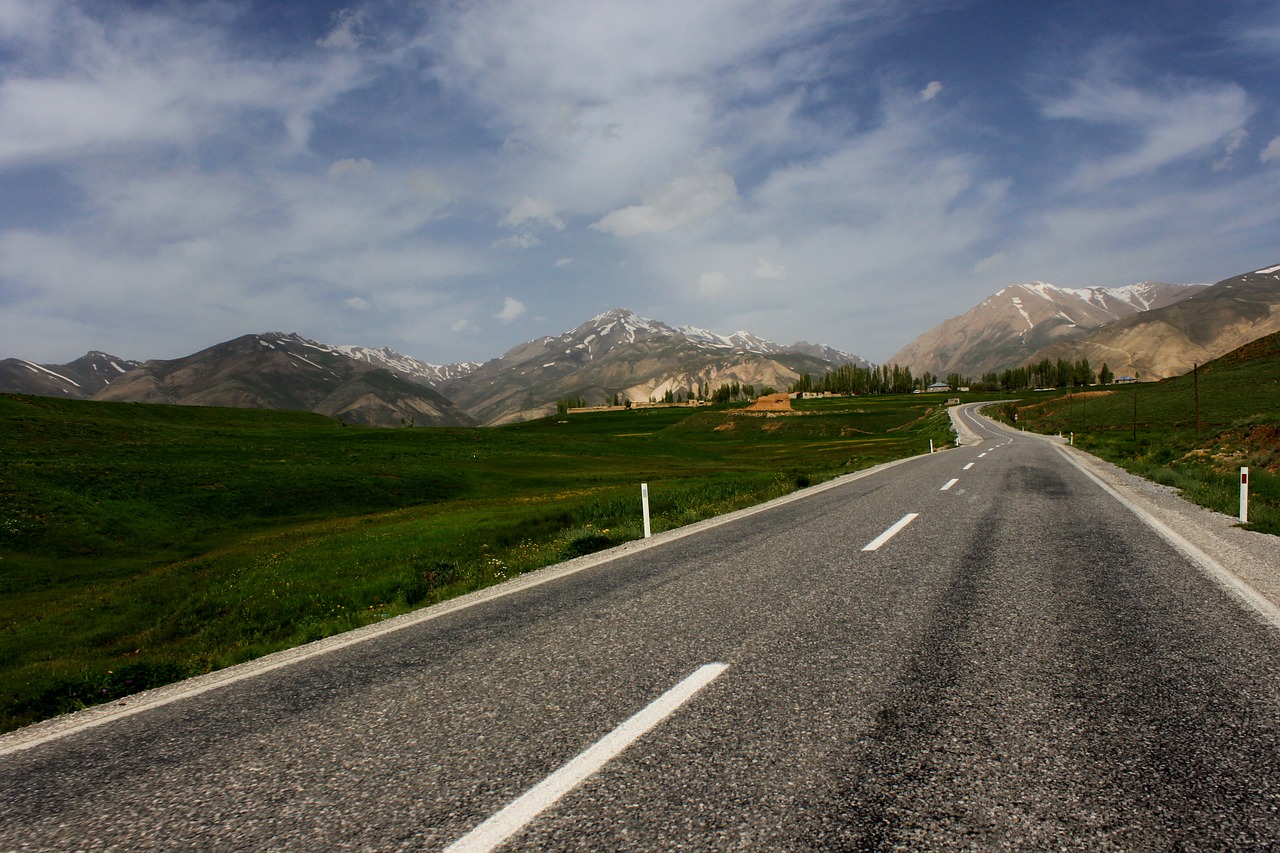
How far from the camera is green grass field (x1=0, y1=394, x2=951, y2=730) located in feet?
38.5

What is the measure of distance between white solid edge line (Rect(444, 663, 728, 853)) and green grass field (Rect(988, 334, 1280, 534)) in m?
12.5

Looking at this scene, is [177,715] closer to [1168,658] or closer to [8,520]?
[1168,658]

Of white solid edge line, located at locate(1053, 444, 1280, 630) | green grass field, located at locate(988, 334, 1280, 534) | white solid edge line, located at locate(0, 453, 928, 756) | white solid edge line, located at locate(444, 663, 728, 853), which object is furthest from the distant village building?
white solid edge line, located at locate(444, 663, 728, 853)

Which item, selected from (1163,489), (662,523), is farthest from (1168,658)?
(1163,489)

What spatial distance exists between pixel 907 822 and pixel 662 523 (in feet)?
42.6

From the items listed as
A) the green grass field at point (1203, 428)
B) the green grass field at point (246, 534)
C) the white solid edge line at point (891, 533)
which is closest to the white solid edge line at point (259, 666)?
the green grass field at point (246, 534)

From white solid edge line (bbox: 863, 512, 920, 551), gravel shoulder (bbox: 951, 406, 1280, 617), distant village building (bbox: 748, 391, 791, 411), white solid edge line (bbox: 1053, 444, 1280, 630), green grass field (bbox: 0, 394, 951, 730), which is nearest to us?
white solid edge line (bbox: 1053, 444, 1280, 630)

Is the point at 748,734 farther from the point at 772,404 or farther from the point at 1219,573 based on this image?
the point at 772,404

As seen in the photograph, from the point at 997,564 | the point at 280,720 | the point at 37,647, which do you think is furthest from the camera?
the point at 37,647

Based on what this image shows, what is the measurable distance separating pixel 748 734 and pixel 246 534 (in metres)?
30.1

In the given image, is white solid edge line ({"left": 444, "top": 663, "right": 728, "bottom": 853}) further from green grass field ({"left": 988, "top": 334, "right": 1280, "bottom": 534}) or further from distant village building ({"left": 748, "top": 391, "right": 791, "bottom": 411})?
distant village building ({"left": 748, "top": 391, "right": 791, "bottom": 411})

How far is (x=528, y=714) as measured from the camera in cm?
436

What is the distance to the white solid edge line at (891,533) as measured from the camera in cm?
978

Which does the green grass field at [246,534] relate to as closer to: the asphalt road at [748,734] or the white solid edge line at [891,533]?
the asphalt road at [748,734]
